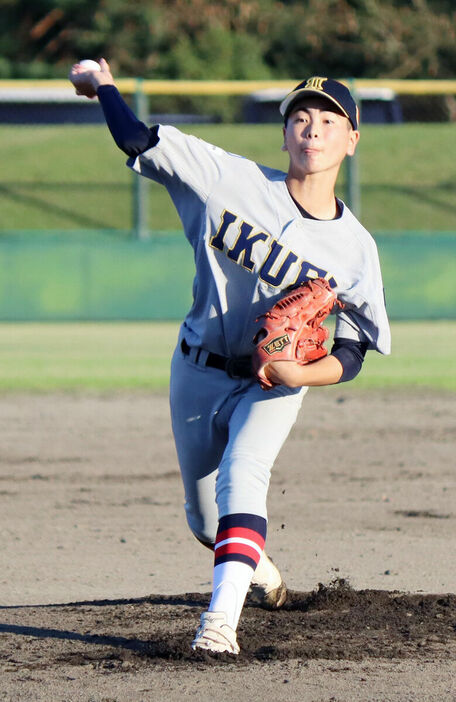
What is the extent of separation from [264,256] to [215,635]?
3.83ft

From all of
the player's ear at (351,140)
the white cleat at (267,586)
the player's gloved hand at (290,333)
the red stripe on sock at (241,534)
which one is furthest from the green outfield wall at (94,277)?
the red stripe on sock at (241,534)

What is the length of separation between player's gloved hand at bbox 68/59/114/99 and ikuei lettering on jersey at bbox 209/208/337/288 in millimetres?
660

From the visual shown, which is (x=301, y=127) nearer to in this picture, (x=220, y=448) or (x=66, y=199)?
(x=220, y=448)

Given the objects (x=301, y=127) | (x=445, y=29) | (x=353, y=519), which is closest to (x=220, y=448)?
(x=301, y=127)

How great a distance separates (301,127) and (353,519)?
258 cm

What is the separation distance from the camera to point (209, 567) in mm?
4918

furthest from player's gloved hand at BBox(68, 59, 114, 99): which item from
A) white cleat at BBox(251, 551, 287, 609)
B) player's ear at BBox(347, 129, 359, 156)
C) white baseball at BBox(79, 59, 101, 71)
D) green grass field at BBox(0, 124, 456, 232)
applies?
green grass field at BBox(0, 124, 456, 232)

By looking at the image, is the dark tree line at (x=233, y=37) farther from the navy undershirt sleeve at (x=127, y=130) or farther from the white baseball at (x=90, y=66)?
the navy undershirt sleeve at (x=127, y=130)

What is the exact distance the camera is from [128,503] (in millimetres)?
6035

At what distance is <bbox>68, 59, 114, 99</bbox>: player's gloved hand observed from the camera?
385 centimetres

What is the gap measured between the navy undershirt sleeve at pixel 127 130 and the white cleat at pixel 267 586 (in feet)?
4.89

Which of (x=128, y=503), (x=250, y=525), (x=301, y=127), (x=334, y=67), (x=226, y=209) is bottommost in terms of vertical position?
(x=128, y=503)

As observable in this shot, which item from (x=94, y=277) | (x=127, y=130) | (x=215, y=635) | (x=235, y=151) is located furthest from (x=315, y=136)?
(x=235, y=151)

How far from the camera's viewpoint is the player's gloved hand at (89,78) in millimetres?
3854
